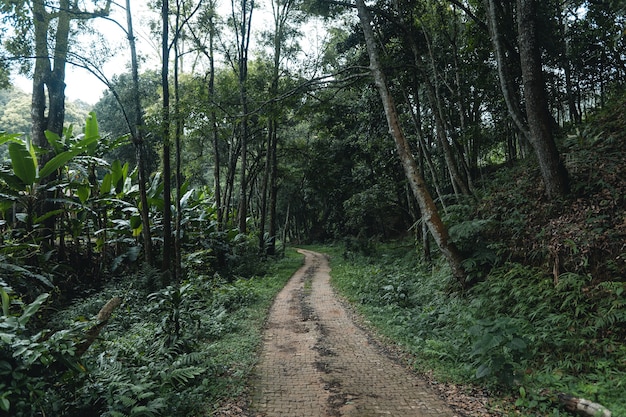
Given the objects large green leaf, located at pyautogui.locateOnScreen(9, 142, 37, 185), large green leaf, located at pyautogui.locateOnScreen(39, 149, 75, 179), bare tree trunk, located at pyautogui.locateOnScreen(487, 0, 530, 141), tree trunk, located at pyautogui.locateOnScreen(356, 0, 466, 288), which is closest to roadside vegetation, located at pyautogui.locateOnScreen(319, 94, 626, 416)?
tree trunk, located at pyautogui.locateOnScreen(356, 0, 466, 288)

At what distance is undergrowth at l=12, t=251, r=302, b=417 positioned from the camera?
11.2 ft

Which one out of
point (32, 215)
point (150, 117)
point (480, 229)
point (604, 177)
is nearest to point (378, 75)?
point (480, 229)

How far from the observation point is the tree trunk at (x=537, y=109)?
662 centimetres

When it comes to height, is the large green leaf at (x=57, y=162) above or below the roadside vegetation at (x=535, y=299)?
above

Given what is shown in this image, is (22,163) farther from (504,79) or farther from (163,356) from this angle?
(504,79)

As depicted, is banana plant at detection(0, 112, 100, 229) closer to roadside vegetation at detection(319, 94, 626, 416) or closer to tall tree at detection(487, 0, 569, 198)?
roadside vegetation at detection(319, 94, 626, 416)

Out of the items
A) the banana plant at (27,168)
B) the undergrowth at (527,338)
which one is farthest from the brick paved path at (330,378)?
the banana plant at (27,168)

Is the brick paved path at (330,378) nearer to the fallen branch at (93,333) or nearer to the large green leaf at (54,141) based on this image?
the fallen branch at (93,333)

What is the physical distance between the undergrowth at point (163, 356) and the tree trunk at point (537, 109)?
6.31 metres

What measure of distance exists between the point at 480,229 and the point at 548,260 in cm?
143

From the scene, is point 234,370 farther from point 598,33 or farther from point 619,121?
point 598,33

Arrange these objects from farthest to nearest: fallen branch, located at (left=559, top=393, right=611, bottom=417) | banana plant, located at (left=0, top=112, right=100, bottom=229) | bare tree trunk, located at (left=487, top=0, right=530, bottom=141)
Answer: banana plant, located at (left=0, top=112, right=100, bottom=229) < bare tree trunk, located at (left=487, top=0, right=530, bottom=141) < fallen branch, located at (left=559, top=393, right=611, bottom=417)

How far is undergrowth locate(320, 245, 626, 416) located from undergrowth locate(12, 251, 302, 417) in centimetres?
284

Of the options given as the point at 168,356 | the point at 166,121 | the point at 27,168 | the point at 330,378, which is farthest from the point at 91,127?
the point at 330,378
